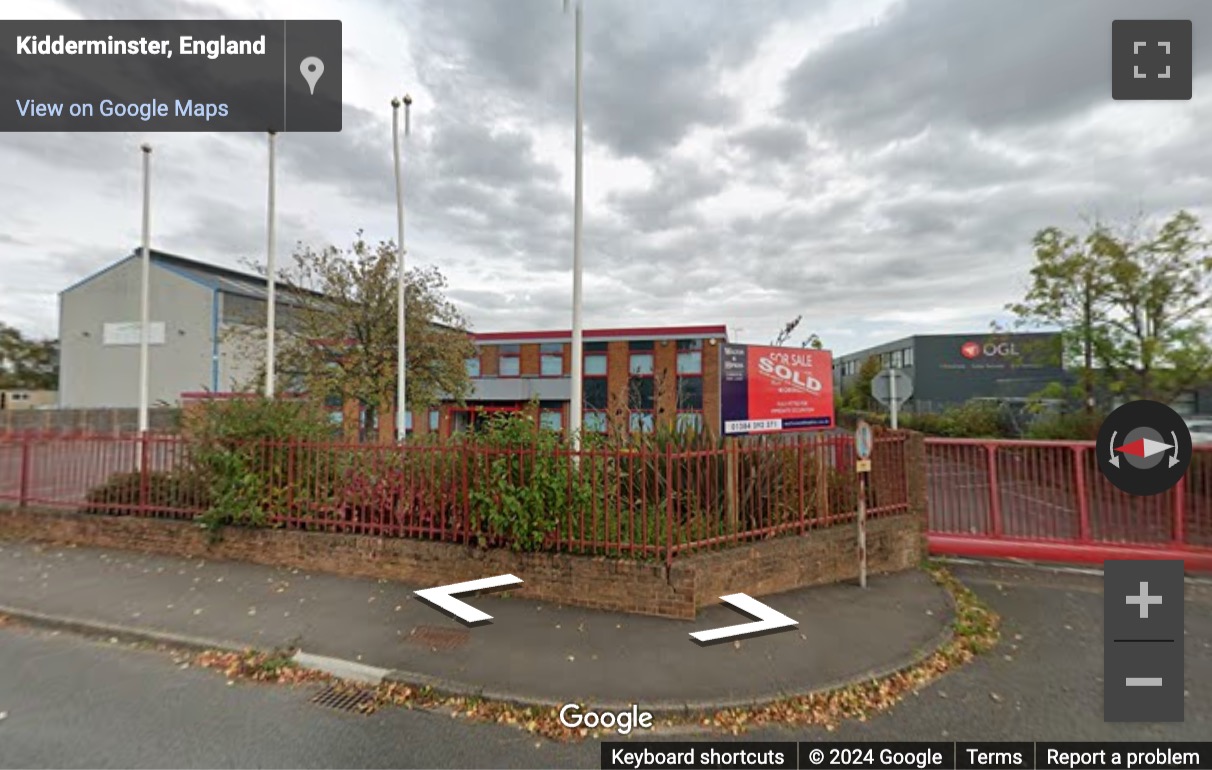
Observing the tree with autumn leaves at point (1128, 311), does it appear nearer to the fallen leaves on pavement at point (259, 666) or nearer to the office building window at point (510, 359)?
the fallen leaves on pavement at point (259, 666)

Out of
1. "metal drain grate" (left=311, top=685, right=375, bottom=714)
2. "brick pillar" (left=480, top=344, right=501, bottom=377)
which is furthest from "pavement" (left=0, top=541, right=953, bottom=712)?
"brick pillar" (left=480, top=344, right=501, bottom=377)

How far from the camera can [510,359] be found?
1113 inches

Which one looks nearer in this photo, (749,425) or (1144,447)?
(1144,447)

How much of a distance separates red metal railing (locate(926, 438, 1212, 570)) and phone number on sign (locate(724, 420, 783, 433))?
133 inches

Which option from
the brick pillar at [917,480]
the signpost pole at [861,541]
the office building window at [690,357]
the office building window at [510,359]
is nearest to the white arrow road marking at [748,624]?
the signpost pole at [861,541]

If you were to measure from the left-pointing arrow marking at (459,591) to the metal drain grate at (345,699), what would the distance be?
110 centimetres

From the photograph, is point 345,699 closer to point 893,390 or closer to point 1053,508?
point 893,390

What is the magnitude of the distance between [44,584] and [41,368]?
64.8 metres

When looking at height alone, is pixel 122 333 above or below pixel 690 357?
above

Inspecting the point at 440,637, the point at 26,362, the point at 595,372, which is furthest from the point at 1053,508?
the point at 26,362

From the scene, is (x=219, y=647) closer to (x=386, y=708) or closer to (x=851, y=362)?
(x=386, y=708)

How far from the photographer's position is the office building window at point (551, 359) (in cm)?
2733

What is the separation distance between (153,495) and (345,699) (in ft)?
18.3

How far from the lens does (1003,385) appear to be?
34.1 metres
